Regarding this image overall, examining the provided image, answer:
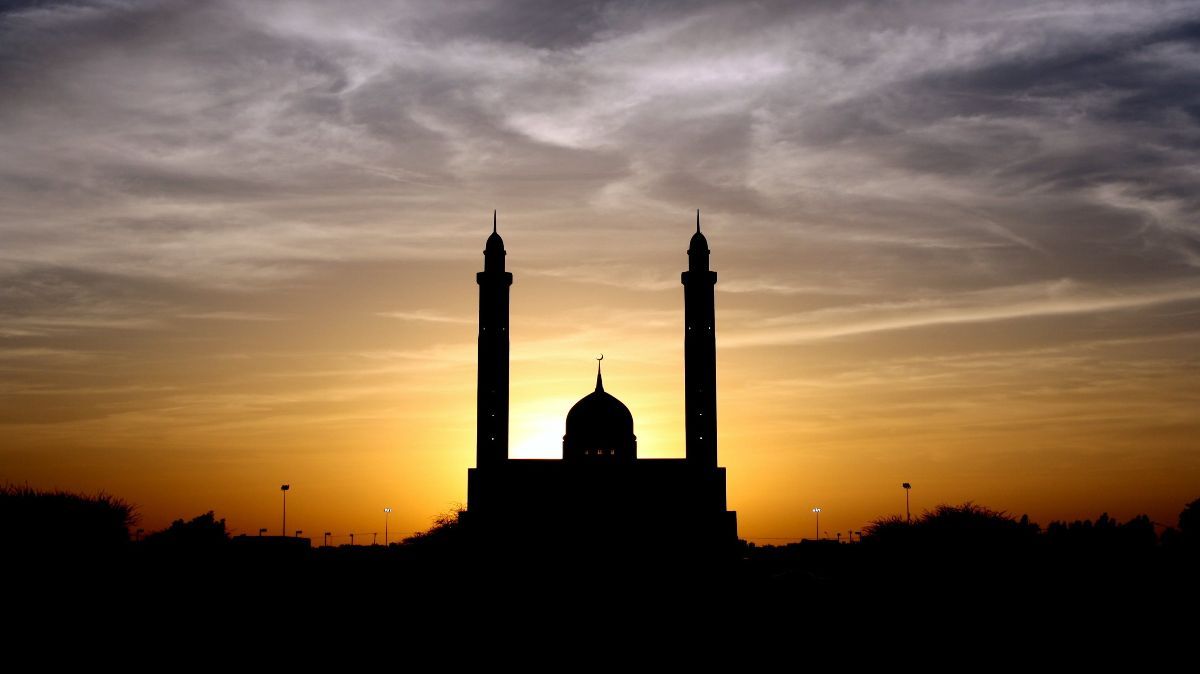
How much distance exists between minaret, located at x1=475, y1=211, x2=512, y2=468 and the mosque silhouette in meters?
0.08

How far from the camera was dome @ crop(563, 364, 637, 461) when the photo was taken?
125125 millimetres

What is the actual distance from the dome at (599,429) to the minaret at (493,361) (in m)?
12.7

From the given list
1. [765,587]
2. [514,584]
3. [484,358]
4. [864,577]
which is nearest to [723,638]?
[864,577]

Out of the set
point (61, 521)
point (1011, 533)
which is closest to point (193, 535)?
point (61, 521)

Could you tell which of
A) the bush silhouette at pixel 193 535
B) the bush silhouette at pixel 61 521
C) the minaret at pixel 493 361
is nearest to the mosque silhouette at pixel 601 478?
the minaret at pixel 493 361

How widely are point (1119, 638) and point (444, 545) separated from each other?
72.4 metres

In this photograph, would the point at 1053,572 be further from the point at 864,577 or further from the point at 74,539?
the point at 74,539

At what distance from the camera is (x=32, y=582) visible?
47.2 metres

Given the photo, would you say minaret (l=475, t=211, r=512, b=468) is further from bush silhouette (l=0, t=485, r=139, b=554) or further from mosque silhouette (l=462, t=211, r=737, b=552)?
bush silhouette (l=0, t=485, r=139, b=554)

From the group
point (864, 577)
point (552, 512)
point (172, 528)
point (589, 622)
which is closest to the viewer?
point (589, 622)

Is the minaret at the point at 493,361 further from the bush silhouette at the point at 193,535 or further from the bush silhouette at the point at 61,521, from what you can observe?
the bush silhouette at the point at 61,521

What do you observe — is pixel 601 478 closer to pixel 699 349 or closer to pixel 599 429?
pixel 599 429

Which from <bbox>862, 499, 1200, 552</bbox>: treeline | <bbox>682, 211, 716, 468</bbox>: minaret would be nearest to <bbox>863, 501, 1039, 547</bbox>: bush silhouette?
<bbox>862, 499, 1200, 552</bbox>: treeline

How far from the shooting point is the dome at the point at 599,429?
125 m
